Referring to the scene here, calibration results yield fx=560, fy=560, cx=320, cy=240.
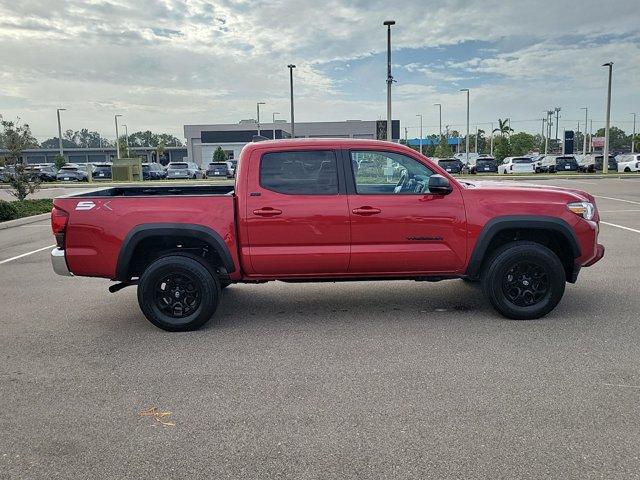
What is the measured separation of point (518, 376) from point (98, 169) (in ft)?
145

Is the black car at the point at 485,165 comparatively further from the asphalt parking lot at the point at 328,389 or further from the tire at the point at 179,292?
the tire at the point at 179,292

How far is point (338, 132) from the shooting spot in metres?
73.1

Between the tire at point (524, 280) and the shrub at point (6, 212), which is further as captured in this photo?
the shrub at point (6, 212)

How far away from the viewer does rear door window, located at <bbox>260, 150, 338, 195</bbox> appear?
5.50m

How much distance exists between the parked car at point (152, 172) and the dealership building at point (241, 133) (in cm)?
2305

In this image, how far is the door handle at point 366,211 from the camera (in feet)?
17.8

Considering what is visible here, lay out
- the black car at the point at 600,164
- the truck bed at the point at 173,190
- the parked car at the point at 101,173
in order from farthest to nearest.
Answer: the black car at the point at 600,164, the parked car at the point at 101,173, the truck bed at the point at 173,190

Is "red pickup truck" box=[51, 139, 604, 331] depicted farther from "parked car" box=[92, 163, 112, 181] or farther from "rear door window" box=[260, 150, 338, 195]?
"parked car" box=[92, 163, 112, 181]

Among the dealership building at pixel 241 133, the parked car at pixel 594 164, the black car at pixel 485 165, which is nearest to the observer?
the black car at pixel 485 165


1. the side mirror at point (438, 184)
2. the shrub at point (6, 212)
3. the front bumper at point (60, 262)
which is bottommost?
the shrub at point (6, 212)

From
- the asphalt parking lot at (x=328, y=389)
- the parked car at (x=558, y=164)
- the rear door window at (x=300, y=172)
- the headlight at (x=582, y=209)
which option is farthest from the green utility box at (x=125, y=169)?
the headlight at (x=582, y=209)

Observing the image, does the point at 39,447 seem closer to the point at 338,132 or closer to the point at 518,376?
the point at 518,376

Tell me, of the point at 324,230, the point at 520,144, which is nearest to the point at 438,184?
the point at 324,230

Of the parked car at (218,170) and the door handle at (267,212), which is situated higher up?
the door handle at (267,212)
